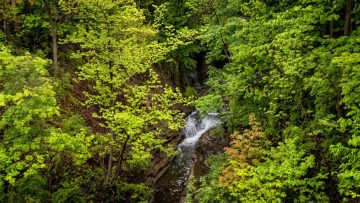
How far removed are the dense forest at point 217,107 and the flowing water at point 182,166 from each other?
31.5 inches

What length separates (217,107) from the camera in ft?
52.6

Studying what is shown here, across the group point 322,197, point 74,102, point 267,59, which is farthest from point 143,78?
point 322,197

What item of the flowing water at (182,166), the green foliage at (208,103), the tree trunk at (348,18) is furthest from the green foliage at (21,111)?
the tree trunk at (348,18)

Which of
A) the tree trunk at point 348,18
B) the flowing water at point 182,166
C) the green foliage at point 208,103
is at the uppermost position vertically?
the tree trunk at point 348,18

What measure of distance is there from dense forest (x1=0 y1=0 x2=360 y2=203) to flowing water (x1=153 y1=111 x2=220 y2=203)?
80 centimetres

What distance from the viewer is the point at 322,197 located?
10023 mm

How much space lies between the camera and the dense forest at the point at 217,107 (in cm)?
977

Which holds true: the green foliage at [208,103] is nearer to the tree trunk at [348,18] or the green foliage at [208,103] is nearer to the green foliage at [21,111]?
the tree trunk at [348,18]

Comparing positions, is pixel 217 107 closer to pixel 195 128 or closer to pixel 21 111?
pixel 195 128

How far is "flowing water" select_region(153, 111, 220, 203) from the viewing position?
17.3m

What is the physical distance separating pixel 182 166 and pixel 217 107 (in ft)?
18.5

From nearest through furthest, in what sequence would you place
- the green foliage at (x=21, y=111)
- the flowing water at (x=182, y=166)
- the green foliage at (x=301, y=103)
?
the green foliage at (x=21, y=111)
the green foliage at (x=301, y=103)
the flowing water at (x=182, y=166)

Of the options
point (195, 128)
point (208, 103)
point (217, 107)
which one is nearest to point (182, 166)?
point (195, 128)

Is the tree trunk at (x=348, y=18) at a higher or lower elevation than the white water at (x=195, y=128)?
higher
